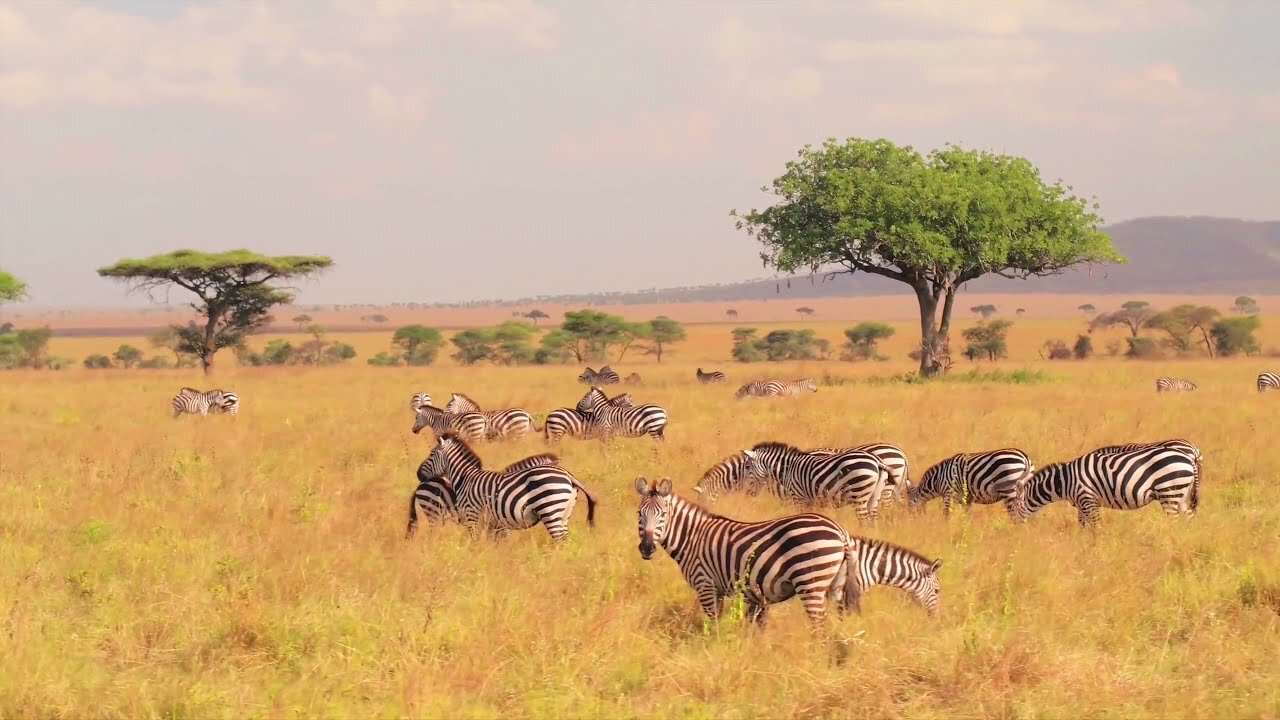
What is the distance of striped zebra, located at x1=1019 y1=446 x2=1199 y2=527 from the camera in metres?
10.3

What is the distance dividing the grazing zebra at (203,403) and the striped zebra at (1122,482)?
18011 millimetres

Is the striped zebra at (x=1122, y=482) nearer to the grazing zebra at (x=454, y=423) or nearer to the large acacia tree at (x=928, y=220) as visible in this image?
the grazing zebra at (x=454, y=423)

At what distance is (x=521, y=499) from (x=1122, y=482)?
19.0ft

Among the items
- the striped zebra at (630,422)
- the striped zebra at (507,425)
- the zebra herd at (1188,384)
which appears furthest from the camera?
the zebra herd at (1188,384)

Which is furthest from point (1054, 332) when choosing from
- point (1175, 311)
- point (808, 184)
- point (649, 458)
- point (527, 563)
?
point (527, 563)

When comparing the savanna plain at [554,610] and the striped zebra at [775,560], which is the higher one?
the striped zebra at [775,560]

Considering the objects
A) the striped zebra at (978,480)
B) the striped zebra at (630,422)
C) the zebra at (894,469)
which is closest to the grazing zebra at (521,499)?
the zebra at (894,469)

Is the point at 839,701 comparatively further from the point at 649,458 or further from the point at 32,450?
the point at 32,450

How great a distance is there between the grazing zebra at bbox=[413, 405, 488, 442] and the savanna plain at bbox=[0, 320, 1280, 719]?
2.64 metres

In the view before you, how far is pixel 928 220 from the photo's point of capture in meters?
30.3

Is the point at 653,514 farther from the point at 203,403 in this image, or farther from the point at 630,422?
the point at 203,403

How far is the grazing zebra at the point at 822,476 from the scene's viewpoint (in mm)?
10508

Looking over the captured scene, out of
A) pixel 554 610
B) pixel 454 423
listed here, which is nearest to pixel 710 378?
pixel 454 423

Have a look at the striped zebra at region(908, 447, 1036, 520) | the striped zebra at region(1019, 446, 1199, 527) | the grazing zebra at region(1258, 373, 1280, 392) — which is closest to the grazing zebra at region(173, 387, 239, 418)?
the striped zebra at region(908, 447, 1036, 520)
